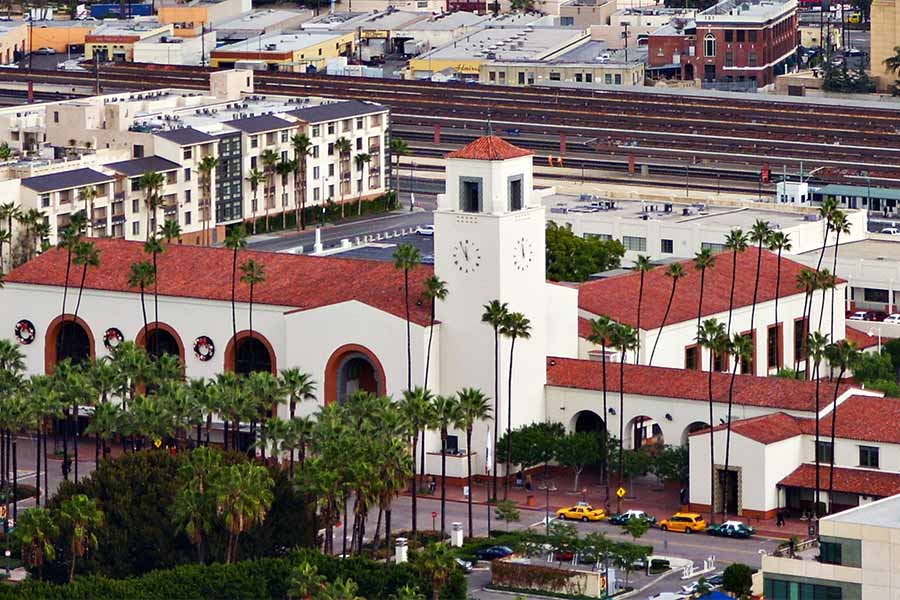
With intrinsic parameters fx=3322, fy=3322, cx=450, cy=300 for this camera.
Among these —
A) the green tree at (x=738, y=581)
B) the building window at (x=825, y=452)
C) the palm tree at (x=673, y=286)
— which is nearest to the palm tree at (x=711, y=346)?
the palm tree at (x=673, y=286)

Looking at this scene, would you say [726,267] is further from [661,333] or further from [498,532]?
[498,532]

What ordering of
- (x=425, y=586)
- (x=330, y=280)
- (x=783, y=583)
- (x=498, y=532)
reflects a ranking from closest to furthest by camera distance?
(x=783, y=583) < (x=425, y=586) < (x=498, y=532) < (x=330, y=280)

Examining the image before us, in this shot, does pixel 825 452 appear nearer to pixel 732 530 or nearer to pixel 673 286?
pixel 732 530

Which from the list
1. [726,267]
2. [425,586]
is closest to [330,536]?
[425,586]

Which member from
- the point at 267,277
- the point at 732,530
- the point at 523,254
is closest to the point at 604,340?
the point at 523,254

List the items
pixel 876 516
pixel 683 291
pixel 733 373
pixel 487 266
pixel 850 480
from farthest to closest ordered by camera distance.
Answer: pixel 683 291 < pixel 487 266 < pixel 733 373 < pixel 850 480 < pixel 876 516

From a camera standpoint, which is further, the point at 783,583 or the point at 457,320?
the point at 457,320

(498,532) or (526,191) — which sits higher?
(526,191)
